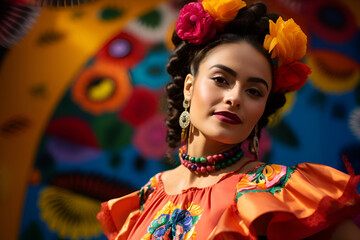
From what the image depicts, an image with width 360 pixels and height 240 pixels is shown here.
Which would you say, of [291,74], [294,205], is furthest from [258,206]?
[291,74]

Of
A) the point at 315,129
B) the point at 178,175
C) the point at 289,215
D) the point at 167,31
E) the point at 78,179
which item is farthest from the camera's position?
the point at 167,31

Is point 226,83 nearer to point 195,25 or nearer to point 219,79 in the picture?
point 219,79

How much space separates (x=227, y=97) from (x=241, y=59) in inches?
5.3

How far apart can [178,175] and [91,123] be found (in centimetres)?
141

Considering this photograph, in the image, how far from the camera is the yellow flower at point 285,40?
4.36ft

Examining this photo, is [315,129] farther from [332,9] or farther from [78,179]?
[78,179]

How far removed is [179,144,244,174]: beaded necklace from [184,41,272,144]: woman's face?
6 cm

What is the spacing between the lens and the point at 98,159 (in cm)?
269

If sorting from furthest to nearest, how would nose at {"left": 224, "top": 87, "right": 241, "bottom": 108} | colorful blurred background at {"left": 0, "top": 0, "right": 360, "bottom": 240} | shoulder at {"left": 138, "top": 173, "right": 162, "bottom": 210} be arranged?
1. colorful blurred background at {"left": 0, "top": 0, "right": 360, "bottom": 240}
2. shoulder at {"left": 138, "top": 173, "right": 162, "bottom": 210}
3. nose at {"left": 224, "top": 87, "right": 241, "bottom": 108}

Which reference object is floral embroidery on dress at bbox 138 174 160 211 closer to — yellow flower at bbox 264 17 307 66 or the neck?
the neck

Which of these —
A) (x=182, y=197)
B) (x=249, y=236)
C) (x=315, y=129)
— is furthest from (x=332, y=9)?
(x=249, y=236)

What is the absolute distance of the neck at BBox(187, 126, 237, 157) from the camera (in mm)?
1358

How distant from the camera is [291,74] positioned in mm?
1414

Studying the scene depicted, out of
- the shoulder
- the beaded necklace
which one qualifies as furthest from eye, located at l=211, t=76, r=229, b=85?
the shoulder
